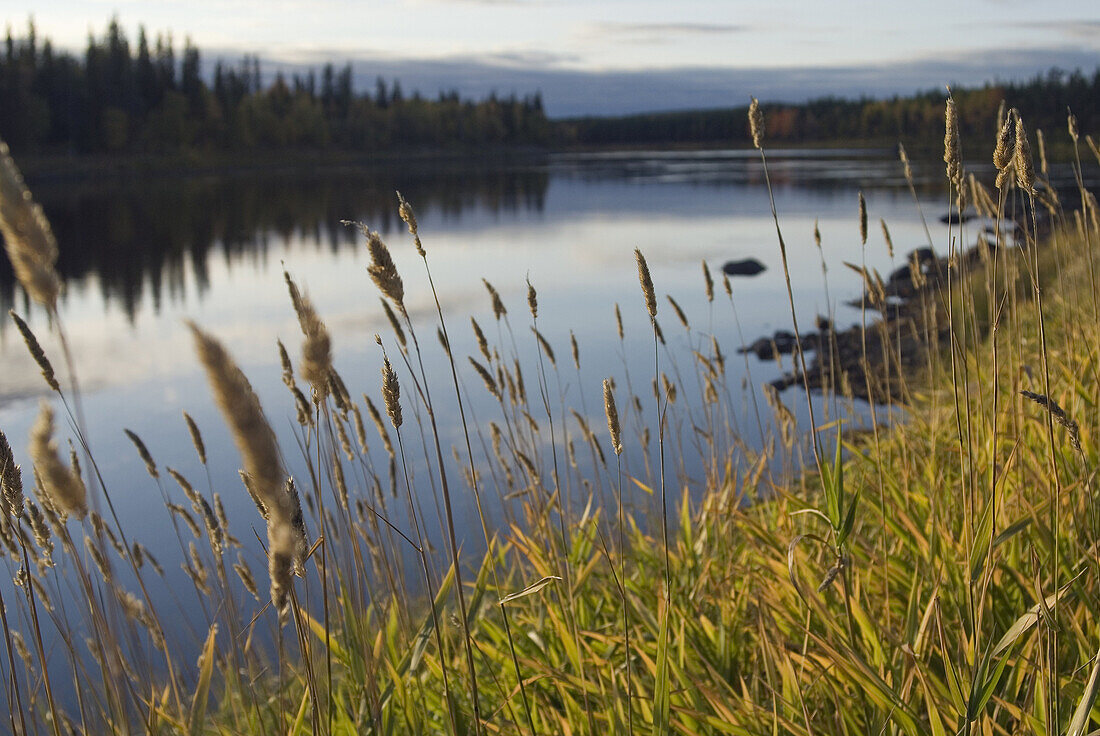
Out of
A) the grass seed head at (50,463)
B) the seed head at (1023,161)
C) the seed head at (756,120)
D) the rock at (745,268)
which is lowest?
the rock at (745,268)

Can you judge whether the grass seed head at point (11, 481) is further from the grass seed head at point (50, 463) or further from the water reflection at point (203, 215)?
the water reflection at point (203, 215)

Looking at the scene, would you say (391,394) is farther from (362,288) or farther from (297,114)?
(297,114)

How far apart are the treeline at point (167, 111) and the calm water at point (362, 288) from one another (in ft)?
65.8

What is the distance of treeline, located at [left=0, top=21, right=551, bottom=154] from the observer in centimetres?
6191

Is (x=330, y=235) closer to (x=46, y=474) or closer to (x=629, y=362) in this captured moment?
(x=629, y=362)

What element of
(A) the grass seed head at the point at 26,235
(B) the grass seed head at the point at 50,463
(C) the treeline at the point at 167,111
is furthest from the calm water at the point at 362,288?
(C) the treeline at the point at 167,111

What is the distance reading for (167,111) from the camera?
67.9 metres

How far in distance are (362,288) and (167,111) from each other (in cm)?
5823

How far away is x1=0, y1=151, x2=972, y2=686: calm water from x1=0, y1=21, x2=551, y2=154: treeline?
65.8 ft

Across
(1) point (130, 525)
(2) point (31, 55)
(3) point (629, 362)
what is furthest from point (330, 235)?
(2) point (31, 55)

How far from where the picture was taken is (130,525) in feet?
19.5

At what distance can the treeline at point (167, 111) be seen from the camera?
203 feet

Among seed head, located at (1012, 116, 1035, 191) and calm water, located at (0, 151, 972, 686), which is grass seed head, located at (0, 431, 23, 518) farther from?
seed head, located at (1012, 116, 1035, 191)

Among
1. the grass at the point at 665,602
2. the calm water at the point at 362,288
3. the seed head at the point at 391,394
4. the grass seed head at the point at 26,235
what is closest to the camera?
the grass seed head at the point at 26,235
